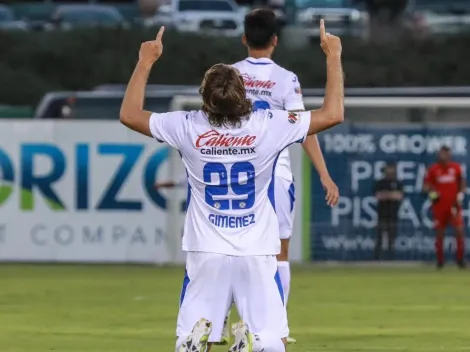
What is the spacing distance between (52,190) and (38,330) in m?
8.74

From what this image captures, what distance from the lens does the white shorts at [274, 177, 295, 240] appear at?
1040cm

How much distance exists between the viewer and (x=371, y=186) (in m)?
20.9

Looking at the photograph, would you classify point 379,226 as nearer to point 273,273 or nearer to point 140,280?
point 140,280

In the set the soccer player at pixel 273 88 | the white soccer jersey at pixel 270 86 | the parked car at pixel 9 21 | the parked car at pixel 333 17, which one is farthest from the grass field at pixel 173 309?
the parked car at pixel 9 21

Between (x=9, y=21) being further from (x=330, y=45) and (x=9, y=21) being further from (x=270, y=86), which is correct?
(x=330, y=45)

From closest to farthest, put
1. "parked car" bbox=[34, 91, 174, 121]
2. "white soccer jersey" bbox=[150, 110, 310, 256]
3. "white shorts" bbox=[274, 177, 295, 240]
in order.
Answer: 1. "white soccer jersey" bbox=[150, 110, 310, 256]
2. "white shorts" bbox=[274, 177, 295, 240]
3. "parked car" bbox=[34, 91, 174, 121]

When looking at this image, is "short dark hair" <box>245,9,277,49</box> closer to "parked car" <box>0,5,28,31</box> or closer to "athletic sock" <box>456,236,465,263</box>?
"athletic sock" <box>456,236,465,263</box>

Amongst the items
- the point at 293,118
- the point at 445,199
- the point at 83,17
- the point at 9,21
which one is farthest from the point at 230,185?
the point at 9,21

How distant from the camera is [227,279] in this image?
301 inches

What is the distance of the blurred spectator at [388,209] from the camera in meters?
20.7

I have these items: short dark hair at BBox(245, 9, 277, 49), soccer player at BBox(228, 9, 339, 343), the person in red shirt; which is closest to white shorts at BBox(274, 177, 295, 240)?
soccer player at BBox(228, 9, 339, 343)

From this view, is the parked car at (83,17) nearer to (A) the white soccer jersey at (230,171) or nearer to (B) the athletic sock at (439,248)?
(B) the athletic sock at (439,248)

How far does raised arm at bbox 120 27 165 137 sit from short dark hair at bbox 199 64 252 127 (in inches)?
12.0

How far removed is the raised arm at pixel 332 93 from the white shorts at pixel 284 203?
8.72 feet
